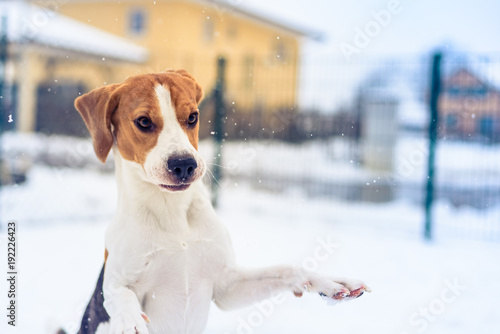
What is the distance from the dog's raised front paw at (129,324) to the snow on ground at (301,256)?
103 centimetres

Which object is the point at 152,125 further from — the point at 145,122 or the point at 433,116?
the point at 433,116

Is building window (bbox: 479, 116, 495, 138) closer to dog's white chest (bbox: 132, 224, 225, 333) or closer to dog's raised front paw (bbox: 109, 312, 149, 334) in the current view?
dog's white chest (bbox: 132, 224, 225, 333)

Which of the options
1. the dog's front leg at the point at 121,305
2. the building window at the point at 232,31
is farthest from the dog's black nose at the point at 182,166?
the building window at the point at 232,31

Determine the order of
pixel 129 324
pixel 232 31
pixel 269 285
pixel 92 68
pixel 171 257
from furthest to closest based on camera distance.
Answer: pixel 232 31, pixel 92 68, pixel 269 285, pixel 171 257, pixel 129 324

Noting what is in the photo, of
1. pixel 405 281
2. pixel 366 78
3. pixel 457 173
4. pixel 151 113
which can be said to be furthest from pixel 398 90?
pixel 151 113

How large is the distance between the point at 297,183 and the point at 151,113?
674 cm

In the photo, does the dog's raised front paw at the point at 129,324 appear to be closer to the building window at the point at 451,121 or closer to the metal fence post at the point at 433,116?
the metal fence post at the point at 433,116

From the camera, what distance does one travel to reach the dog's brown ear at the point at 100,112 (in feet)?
5.94

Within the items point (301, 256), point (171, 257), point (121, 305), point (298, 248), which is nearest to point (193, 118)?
point (171, 257)

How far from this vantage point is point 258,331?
3053mm

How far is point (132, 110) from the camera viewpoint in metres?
1.77

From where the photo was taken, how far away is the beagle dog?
5.71 ft

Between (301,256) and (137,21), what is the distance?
8.84 ft

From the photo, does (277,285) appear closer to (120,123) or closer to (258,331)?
(120,123)
